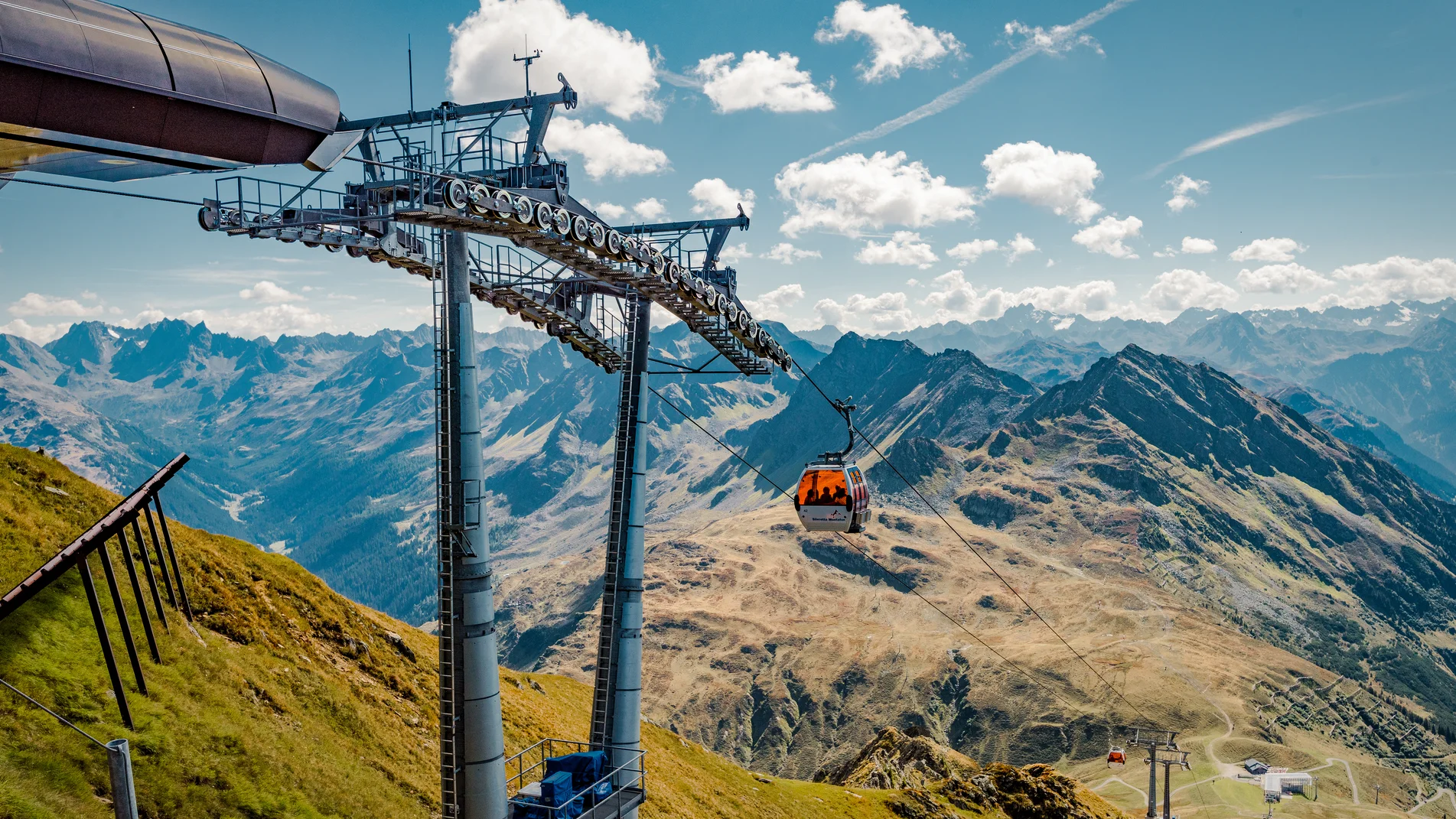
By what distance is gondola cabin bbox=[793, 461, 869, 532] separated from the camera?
4094 centimetres

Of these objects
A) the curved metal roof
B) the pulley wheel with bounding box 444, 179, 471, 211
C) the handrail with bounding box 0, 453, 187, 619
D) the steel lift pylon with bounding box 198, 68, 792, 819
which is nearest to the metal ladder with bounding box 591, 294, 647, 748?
the steel lift pylon with bounding box 198, 68, 792, 819

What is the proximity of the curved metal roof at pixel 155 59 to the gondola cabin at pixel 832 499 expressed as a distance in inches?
1258

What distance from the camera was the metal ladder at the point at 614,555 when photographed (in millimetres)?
32594

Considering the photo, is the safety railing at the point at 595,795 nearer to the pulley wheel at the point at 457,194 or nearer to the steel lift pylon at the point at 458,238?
the steel lift pylon at the point at 458,238

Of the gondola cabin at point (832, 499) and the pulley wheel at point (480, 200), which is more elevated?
the pulley wheel at point (480, 200)

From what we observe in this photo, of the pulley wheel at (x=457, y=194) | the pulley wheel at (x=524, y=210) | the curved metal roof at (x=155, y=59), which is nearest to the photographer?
the curved metal roof at (x=155, y=59)

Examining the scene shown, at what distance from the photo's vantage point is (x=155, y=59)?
9328mm

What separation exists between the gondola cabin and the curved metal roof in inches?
1258

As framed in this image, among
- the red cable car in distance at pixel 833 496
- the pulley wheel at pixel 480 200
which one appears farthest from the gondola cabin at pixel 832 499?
the pulley wheel at pixel 480 200

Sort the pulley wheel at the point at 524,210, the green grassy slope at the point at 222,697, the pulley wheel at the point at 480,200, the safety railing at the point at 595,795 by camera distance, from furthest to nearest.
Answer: the safety railing at the point at 595,795 → the green grassy slope at the point at 222,697 → the pulley wheel at the point at 524,210 → the pulley wheel at the point at 480,200

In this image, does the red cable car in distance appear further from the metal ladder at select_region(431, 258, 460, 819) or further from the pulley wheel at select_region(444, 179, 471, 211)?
the pulley wheel at select_region(444, 179, 471, 211)

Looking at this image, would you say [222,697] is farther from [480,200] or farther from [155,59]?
[155,59]

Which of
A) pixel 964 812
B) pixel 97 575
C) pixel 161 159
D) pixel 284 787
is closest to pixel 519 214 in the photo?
pixel 161 159

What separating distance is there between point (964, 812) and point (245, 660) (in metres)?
65.4
